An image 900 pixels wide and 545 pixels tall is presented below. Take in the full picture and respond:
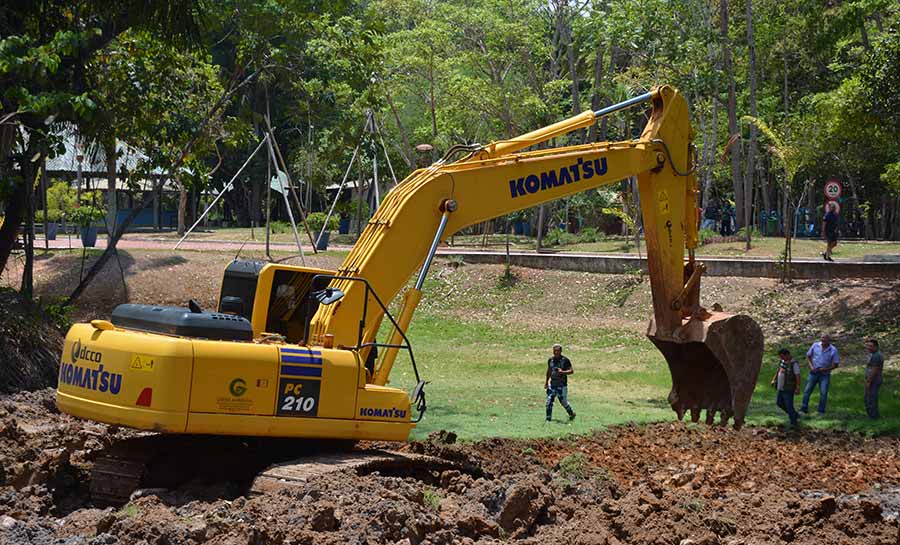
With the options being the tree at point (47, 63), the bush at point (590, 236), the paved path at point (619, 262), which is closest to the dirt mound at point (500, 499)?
the tree at point (47, 63)

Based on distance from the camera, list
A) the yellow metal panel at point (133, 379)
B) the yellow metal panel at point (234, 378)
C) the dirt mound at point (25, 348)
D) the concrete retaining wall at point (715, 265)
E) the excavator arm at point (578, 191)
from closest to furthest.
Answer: the yellow metal panel at point (133, 379)
the yellow metal panel at point (234, 378)
the excavator arm at point (578, 191)
the dirt mound at point (25, 348)
the concrete retaining wall at point (715, 265)

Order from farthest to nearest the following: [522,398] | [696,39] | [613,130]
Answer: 1. [613,130]
2. [696,39]
3. [522,398]

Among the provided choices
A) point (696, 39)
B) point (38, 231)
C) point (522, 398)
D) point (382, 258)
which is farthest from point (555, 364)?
point (38, 231)

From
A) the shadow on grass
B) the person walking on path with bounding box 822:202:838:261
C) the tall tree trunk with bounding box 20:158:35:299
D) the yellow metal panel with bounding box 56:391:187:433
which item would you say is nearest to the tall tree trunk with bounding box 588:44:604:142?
the person walking on path with bounding box 822:202:838:261

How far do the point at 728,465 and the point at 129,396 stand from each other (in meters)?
8.27

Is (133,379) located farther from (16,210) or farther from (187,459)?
(16,210)

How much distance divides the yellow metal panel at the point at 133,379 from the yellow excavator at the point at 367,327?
0.01 meters

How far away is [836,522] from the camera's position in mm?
12172

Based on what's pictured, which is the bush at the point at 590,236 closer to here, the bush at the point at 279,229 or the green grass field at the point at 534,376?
the green grass field at the point at 534,376

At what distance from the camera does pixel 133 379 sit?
10969mm

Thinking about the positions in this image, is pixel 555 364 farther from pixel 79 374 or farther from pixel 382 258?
pixel 79 374

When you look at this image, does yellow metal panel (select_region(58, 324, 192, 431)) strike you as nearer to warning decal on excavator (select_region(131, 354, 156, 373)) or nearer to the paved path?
warning decal on excavator (select_region(131, 354, 156, 373))

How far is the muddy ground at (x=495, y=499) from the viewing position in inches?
396

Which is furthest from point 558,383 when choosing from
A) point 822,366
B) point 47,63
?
point 47,63
